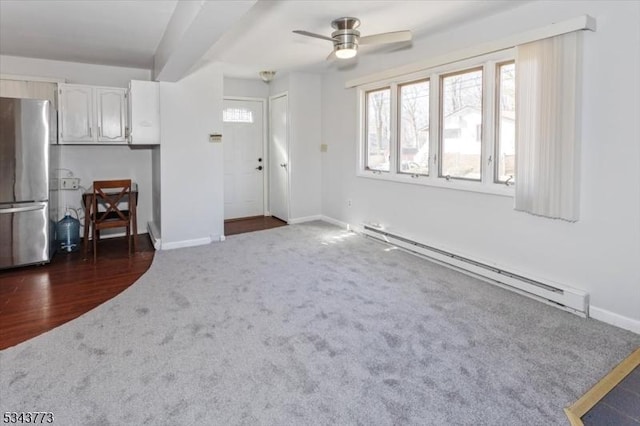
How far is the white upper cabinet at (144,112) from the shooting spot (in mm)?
4660

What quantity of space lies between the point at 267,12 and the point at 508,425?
11.2ft

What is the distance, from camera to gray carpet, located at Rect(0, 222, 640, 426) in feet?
6.44

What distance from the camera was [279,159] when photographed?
6.75m

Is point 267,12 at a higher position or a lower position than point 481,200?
higher

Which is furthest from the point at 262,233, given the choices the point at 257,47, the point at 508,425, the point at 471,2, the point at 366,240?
the point at 508,425

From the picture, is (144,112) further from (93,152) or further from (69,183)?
(69,183)

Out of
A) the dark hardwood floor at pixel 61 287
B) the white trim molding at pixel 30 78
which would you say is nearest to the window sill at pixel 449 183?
the dark hardwood floor at pixel 61 287

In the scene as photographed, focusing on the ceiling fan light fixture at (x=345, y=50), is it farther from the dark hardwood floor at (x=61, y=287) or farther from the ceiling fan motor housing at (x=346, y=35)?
the dark hardwood floor at (x=61, y=287)

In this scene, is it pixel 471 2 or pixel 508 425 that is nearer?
pixel 508 425

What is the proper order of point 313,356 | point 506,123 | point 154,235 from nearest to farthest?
point 313,356
point 506,123
point 154,235

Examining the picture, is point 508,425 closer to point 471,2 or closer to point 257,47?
point 471,2

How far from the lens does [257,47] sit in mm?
4531

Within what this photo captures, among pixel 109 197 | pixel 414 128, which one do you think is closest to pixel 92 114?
pixel 109 197

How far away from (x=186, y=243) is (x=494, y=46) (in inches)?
162
